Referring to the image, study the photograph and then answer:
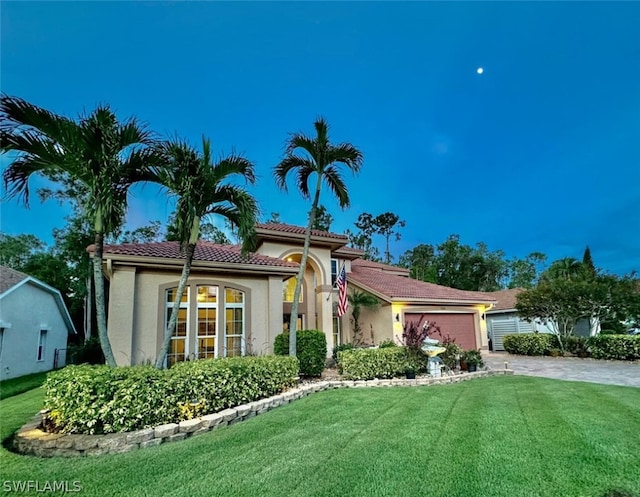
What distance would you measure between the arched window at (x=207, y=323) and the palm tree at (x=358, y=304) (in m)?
7.53

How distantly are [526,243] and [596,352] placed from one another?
6095 cm

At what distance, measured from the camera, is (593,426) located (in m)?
5.94

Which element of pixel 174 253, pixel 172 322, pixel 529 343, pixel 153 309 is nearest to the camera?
pixel 172 322

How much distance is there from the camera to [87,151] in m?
6.92

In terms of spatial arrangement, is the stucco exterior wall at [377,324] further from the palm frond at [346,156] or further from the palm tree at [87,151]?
the palm tree at [87,151]

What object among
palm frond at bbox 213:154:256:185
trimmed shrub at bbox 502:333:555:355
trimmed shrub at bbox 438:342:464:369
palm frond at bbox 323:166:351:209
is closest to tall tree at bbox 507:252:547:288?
trimmed shrub at bbox 502:333:555:355

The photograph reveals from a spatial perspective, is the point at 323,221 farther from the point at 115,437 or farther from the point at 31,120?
the point at 115,437

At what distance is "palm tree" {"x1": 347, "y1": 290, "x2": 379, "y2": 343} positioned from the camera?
17.8m

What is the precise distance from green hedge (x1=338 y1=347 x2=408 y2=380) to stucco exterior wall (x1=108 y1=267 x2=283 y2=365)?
266 cm

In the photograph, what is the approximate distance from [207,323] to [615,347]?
65.8 ft

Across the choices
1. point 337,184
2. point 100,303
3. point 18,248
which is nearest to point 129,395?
point 100,303

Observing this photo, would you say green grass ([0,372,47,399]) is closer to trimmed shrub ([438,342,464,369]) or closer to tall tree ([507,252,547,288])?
trimmed shrub ([438,342,464,369])

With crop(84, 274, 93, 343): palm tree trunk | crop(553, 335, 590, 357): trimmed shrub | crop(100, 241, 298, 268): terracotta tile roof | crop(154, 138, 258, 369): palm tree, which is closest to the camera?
crop(154, 138, 258, 369): palm tree

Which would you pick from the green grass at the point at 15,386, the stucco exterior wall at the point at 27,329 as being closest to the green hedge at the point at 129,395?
the green grass at the point at 15,386
